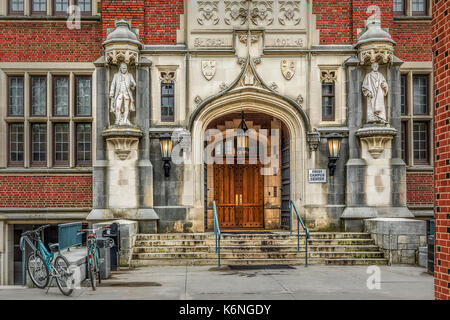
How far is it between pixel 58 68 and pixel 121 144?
10.7ft

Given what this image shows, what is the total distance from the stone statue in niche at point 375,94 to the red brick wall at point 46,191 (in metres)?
8.18

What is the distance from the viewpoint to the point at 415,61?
16484 mm

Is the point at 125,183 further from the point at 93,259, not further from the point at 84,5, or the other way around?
the point at 84,5

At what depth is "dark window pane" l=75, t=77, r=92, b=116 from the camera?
52.8ft

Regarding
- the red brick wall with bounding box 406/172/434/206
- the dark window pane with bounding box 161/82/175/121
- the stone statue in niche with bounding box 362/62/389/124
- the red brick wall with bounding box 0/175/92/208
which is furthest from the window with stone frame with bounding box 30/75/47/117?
the red brick wall with bounding box 406/172/434/206

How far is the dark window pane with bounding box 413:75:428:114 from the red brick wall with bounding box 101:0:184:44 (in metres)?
7.42

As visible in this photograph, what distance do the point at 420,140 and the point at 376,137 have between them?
2.60 metres

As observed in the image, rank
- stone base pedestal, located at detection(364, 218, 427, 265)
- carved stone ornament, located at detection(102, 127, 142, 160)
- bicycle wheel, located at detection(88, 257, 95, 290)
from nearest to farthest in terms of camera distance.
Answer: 1. bicycle wheel, located at detection(88, 257, 95, 290)
2. stone base pedestal, located at detection(364, 218, 427, 265)
3. carved stone ornament, located at detection(102, 127, 142, 160)

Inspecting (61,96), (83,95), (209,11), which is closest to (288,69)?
(209,11)

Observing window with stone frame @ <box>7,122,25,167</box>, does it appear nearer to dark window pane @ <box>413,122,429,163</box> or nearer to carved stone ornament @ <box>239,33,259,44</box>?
carved stone ornament @ <box>239,33,259,44</box>

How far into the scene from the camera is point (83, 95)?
1616cm

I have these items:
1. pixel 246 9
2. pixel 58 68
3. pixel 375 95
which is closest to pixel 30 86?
pixel 58 68

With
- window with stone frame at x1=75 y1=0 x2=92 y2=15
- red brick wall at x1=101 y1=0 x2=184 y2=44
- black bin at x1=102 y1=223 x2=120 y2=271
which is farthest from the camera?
window with stone frame at x1=75 y1=0 x2=92 y2=15

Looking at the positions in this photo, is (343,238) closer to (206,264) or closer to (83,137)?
(206,264)
